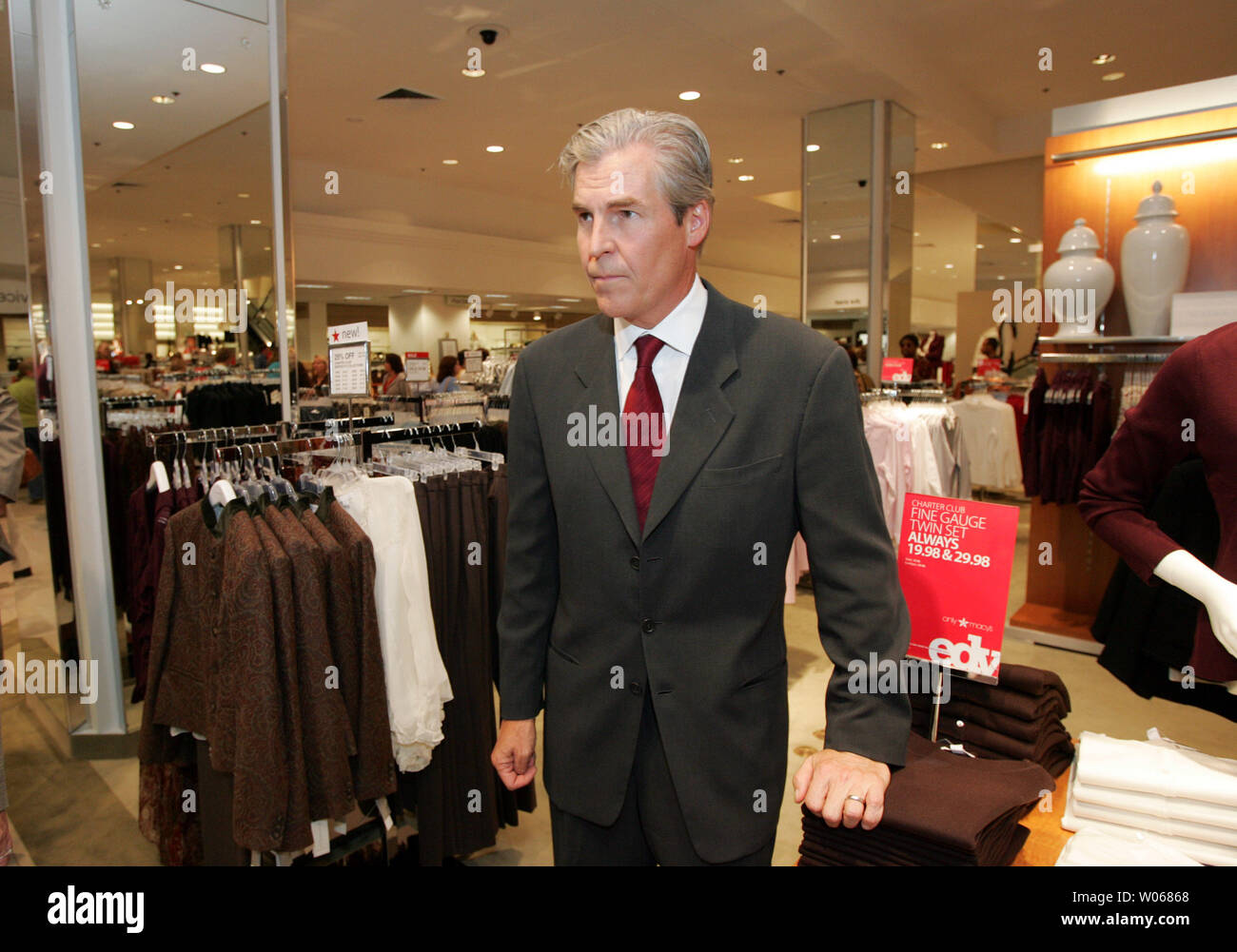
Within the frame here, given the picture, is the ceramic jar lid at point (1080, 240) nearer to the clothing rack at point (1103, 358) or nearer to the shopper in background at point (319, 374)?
the clothing rack at point (1103, 358)

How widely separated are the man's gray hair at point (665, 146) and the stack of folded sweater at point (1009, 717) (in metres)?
1.11

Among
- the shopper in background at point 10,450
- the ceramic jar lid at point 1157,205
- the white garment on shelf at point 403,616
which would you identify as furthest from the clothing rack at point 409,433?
the ceramic jar lid at point 1157,205

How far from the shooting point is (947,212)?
12.6m

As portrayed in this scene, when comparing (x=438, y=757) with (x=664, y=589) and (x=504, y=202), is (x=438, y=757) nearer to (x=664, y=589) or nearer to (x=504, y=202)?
(x=664, y=589)

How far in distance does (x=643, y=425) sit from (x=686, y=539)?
21 centimetres

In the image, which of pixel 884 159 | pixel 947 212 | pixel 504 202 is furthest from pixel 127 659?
pixel 947 212

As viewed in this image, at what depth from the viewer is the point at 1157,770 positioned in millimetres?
1297

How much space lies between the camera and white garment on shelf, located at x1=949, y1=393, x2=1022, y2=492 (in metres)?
7.48

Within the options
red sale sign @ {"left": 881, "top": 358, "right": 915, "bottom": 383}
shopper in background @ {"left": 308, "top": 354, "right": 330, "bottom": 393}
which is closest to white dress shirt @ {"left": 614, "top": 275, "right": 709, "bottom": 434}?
red sale sign @ {"left": 881, "top": 358, "right": 915, "bottom": 383}

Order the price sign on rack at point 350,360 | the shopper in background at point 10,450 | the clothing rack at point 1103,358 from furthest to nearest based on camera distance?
the clothing rack at point 1103,358, the price sign on rack at point 350,360, the shopper in background at point 10,450

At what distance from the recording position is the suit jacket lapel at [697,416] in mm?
1192

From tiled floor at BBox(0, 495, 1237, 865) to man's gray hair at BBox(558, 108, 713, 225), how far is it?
235 cm

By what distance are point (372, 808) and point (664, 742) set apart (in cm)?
149

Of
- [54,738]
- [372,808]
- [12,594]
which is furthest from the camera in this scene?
[54,738]
